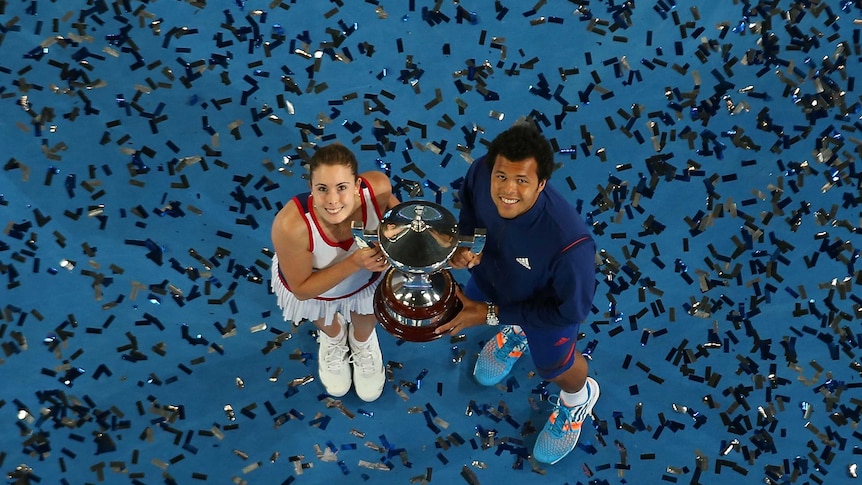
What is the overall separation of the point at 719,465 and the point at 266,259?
8.26ft

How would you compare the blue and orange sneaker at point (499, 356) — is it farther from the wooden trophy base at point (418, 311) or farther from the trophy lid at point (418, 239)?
the trophy lid at point (418, 239)

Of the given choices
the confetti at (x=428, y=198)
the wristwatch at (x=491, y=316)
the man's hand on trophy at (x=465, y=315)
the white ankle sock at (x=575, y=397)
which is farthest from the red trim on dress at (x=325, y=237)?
the white ankle sock at (x=575, y=397)

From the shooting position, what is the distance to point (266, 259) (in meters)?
3.99

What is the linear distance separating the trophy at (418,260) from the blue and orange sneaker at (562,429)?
114cm

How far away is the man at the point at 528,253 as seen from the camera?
7.66ft

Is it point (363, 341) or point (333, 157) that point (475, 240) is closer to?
point (333, 157)

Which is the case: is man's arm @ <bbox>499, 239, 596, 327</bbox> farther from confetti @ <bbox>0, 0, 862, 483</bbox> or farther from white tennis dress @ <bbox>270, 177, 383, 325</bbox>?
confetti @ <bbox>0, 0, 862, 483</bbox>

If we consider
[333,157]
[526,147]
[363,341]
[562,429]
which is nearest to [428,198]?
[363,341]

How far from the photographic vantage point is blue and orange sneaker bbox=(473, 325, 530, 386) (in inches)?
144

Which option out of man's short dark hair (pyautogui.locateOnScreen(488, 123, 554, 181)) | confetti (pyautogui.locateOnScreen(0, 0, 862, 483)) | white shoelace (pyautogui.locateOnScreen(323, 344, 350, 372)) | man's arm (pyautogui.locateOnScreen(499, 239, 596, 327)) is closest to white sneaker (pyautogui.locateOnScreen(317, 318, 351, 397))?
white shoelace (pyautogui.locateOnScreen(323, 344, 350, 372))

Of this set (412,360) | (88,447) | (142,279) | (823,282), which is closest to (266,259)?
(142,279)

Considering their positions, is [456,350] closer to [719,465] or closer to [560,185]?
[560,185]

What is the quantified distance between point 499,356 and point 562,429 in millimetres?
461

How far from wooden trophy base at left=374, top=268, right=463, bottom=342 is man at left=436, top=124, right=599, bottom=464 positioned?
0.04m
